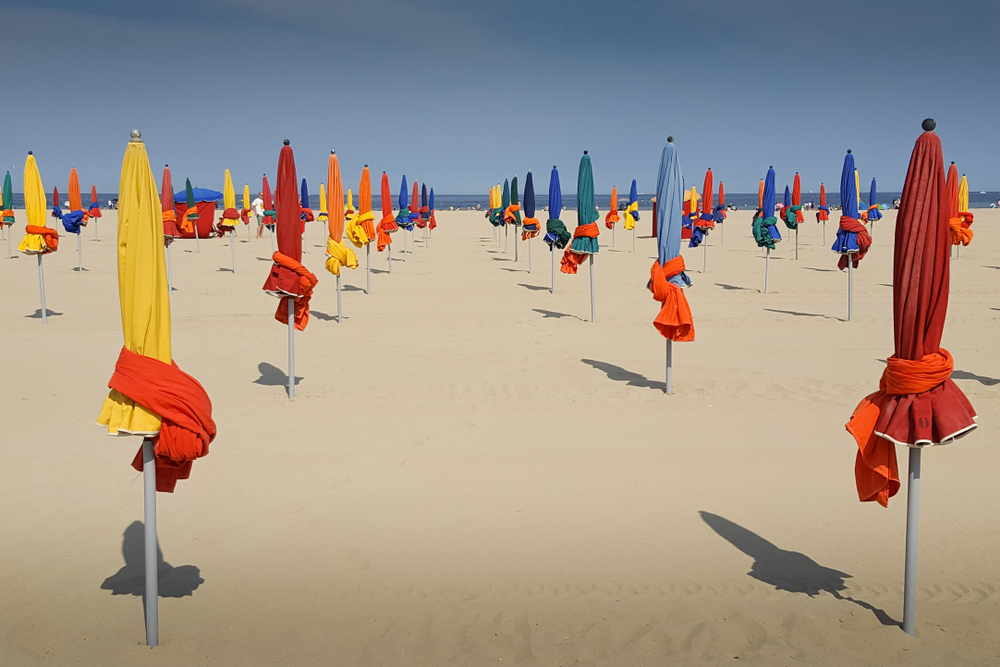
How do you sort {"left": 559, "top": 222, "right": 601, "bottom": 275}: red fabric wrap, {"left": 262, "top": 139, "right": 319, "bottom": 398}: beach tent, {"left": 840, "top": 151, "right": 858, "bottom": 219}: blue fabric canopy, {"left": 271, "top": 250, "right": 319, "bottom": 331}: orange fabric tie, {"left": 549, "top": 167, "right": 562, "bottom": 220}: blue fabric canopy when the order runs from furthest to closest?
{"left": 549, "top": 167, "right": 562, "bottom": 220}: blue fabric canopy < {"left": 559, "top": 222, "right": 601, "bottom": 275}: red fabric wrap < {"left": 840, "top": 151, "right": 858, "bottom": 219}: blue fabric canopy < {"left": 271, "top": 250, "right": 319, "bottom": 331}: orange fabric tie < {"left": 262, "top": 139, "right": 319, "bottom": 398}: beach tent

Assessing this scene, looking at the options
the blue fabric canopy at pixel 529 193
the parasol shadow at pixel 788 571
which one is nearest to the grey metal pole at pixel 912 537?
the parasol shadow at pixel 788 571

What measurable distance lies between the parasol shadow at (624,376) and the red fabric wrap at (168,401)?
23.7 ft

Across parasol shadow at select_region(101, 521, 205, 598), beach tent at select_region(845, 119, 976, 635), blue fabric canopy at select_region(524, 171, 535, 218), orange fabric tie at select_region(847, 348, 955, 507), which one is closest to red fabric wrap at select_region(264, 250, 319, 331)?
parasol shadow at select_region(101, 521, 205, 598)

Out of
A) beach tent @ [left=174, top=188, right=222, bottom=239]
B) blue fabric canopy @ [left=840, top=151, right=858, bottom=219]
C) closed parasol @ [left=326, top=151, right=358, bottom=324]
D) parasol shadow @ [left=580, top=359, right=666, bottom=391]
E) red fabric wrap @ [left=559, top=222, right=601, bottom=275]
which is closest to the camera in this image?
parasol shadow @ [left=580, top=359, right=666, bottom=391]

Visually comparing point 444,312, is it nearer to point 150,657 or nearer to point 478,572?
point 478,572

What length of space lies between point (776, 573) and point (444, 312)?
39.1 ft

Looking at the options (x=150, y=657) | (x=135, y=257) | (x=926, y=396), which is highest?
(x=135, y=257)

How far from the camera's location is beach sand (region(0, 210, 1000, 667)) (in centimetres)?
482

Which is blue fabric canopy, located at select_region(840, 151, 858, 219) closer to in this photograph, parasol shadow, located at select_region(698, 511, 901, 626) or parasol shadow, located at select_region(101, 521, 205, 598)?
parasol shadow, located at select_region(698, 511, 901, 626)

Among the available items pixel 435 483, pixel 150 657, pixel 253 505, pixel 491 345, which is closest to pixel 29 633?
pixel 150 657

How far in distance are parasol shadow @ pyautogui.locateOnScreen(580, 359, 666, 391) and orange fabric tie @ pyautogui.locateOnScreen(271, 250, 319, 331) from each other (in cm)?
439

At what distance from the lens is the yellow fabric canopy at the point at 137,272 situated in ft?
13.9

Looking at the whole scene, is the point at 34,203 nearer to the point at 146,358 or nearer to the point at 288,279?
the point at 288,279

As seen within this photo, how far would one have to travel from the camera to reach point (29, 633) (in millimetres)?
4770
